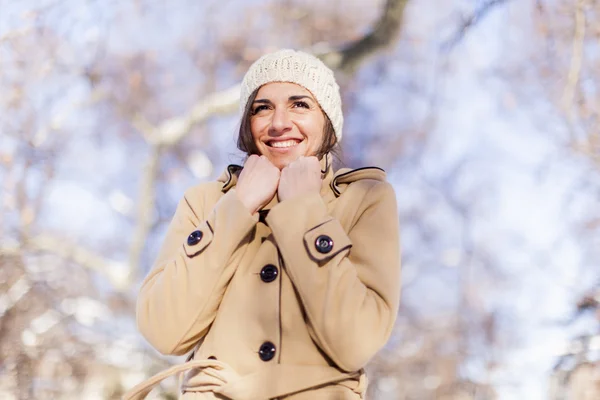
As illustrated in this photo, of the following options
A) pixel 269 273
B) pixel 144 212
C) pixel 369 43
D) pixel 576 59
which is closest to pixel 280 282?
pixel 269 273

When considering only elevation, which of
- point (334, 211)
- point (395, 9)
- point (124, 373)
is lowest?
point (334, 211)

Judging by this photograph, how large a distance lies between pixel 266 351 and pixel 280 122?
45cm

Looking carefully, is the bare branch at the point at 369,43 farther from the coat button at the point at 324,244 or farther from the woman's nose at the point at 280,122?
the coat button at the point at 324,244

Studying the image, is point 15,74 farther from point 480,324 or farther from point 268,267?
point 268,267

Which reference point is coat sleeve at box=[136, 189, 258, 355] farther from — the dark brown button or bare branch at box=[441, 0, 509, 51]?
bare branch at box=[441, 0, 509, 51]

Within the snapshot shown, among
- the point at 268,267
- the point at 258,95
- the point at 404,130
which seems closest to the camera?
the point at 268,267

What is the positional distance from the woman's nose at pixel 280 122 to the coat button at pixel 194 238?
0.27m

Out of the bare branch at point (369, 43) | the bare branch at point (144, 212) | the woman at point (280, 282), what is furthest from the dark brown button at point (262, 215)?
the bare branch at point (369, 43)

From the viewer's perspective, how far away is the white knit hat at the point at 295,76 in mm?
1392

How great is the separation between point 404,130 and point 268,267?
141 inches

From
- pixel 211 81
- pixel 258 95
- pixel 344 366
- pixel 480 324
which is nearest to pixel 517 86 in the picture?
pixel 480 324

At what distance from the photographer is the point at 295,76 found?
139 centimetres

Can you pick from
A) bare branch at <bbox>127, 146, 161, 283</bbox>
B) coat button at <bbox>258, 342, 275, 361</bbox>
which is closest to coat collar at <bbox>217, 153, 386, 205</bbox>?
coat button at <bbox>258, 342, 275, 361</bbox>

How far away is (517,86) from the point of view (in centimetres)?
432
